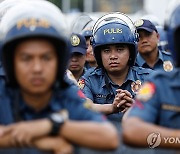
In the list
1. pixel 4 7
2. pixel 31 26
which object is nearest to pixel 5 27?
pixel 31 26

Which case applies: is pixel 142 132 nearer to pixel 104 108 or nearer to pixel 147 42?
pixel 104 108

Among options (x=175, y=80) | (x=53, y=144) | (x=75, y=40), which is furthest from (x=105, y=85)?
(x=53, y=144)

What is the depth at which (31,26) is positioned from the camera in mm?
4031

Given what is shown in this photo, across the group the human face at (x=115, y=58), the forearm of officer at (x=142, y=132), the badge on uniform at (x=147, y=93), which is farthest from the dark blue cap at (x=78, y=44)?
the forearm of officer at (x=142, y=132)

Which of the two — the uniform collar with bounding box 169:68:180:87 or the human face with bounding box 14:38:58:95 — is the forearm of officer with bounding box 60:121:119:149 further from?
the uniform collar with bounding box 169:68:180:87

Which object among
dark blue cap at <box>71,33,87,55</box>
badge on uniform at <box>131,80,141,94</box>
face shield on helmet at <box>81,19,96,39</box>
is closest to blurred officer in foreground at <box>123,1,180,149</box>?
badge on uniform at <box>131,80,141,94</box>

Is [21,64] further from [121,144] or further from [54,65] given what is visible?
[121,144]

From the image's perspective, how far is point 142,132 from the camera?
13.2 feet

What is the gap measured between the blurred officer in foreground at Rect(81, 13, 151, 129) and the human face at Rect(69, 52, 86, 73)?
117 centimetres

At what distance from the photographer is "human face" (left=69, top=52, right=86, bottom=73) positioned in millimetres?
8211

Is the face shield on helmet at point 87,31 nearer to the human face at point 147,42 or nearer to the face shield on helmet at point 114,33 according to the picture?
the human face at point 147,42

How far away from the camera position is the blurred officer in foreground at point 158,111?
404cm

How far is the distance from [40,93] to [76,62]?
4.13 m

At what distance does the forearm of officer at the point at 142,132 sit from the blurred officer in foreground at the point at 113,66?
8.65 ft
